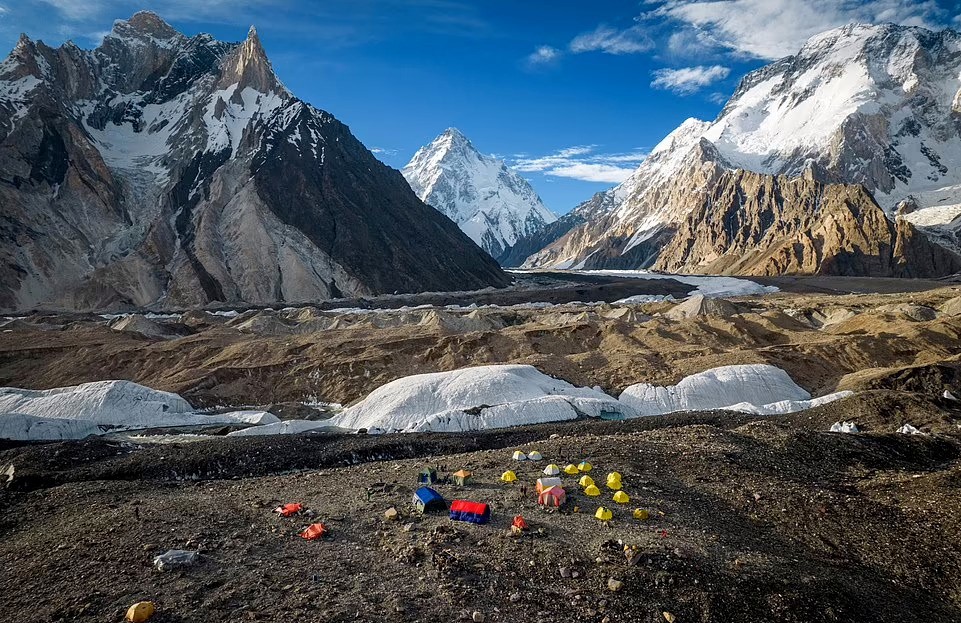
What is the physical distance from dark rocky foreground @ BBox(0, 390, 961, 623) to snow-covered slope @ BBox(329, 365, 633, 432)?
23.1ft

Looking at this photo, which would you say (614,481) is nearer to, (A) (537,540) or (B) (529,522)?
(B) (529,522)

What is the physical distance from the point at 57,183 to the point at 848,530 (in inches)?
4689

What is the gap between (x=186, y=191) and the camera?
10725 centimetres

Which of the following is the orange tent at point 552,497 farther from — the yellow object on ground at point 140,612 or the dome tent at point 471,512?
the yellow object on ground at point 140,612

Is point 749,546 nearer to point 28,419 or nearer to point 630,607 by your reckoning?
point 630,607

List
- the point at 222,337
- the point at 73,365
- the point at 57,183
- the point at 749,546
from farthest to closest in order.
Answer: the point at 57,183 → the point at 222,337 → the point at 73,365 → the point at 749,546

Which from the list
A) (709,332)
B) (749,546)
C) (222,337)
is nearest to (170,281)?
(222,337)

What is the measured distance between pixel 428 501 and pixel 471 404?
48.0 feet

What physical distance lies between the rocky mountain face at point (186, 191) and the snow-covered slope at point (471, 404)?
235ft

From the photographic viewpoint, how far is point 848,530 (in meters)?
12.8

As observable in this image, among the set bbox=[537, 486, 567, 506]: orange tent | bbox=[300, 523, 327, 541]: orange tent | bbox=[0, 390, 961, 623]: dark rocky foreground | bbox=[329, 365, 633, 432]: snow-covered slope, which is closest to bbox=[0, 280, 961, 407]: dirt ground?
bbox=[329, 365, 633, 432]: snow-covered slope

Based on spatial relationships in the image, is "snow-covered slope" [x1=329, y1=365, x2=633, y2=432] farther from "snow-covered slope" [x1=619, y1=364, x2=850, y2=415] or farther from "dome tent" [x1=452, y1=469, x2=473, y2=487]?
"dome tent" [x1=452, y1=469, x2=473, y2=487]

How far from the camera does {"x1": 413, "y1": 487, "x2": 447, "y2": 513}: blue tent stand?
13.7 meters

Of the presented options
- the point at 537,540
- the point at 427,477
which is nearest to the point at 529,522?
the point at 537,540
